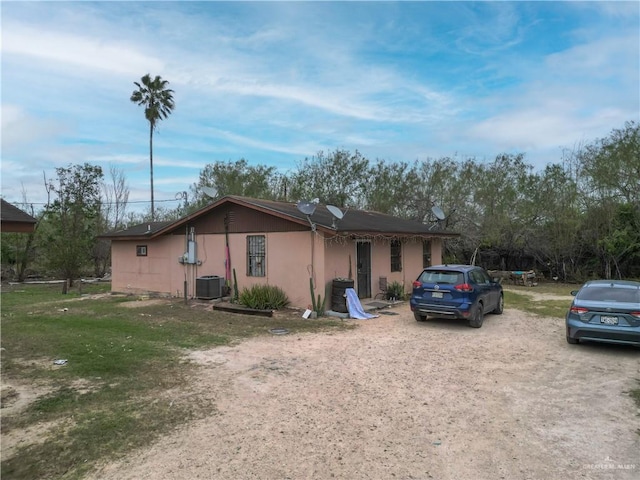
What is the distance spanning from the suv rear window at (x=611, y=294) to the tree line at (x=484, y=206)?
12813 millimetres

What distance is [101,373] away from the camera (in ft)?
21.4

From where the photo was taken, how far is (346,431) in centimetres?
455

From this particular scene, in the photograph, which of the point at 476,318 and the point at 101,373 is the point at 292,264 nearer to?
the point at 476,318

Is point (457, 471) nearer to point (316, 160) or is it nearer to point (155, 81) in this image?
point (316, 160)

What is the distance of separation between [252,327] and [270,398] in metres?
5.14

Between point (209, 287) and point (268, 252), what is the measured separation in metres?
2.62

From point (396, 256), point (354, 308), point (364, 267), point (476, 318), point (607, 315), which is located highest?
point (396, 256)

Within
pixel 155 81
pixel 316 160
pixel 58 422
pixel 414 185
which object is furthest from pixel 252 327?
pixel 155 81

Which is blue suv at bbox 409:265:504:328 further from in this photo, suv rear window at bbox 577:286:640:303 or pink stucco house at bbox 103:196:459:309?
pink stucco house at bbox 103:196:459:309

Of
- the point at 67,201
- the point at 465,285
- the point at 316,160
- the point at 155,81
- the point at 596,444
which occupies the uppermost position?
the point at 155,81

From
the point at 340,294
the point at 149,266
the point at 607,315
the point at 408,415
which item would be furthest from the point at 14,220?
the point at 149,266

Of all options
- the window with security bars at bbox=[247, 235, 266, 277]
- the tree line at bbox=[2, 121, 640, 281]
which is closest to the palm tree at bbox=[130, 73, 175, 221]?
the tree line at bbox=[2, 121, 640, 281]

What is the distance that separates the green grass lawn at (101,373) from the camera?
13.6 ft

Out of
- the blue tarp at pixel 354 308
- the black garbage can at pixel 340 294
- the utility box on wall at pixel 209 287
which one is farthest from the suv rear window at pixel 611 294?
the utility box on wall at pixel 209 287
